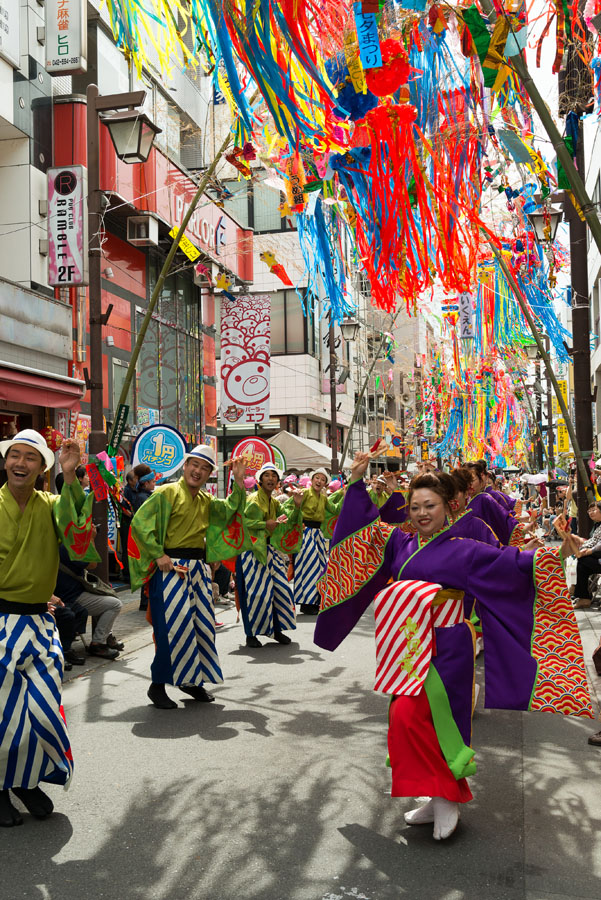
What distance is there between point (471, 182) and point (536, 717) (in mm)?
3664

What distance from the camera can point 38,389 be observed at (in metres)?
11.0

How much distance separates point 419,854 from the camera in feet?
11.7

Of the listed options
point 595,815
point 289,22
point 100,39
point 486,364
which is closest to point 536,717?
point 595,815

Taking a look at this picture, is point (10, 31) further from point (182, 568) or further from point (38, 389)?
point (182, 568)

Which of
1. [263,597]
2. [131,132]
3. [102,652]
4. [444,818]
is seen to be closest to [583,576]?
[263,597]

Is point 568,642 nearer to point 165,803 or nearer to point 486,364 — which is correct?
point 165,803

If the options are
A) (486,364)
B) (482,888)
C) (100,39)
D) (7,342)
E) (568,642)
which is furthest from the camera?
(486,364)

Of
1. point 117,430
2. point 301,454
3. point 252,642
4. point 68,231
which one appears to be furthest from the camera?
point 301,454

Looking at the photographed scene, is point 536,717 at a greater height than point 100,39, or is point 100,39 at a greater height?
point 100,39

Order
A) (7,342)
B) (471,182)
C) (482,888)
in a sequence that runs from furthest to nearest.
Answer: (7,342)
(471,182)
(482,888)

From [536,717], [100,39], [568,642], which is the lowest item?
[536,717]

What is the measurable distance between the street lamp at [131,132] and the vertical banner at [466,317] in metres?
6.70

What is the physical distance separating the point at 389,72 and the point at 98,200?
534 centimetres

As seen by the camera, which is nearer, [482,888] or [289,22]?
[482,888]
